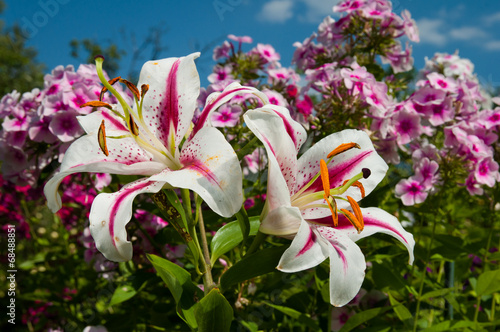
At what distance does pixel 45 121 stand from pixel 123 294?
31.0 inches

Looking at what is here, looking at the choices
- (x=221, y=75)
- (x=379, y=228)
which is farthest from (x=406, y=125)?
(x=379, y=228)

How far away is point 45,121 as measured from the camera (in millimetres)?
1741

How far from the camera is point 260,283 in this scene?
1.78 meters

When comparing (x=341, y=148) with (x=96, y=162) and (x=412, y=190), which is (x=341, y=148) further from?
(x=412, y=190)

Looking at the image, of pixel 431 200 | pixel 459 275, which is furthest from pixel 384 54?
pixel 459 275

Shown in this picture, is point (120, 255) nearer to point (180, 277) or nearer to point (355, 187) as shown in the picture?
point (180, 277)

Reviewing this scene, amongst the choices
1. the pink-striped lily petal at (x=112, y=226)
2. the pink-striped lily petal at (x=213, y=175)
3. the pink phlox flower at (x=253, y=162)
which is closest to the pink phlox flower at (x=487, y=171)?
the pink phlox flower at (x=253, y=162)

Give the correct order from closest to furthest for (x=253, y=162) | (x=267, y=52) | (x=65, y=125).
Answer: (x=65, y=125) < (x=253, y=162) < (x=267, y=52)

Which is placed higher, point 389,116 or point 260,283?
point 389,116

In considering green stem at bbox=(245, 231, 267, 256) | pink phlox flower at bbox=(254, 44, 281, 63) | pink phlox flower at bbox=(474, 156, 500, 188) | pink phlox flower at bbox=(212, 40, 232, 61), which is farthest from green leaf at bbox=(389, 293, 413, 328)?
pink phlox flower at bbox=(212, 40, 232, 61)

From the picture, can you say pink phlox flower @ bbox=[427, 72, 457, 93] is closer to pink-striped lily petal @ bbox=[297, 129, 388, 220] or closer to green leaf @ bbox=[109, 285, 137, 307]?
pink-striped lily petal @ bbox=[297, 129, 388, 220]

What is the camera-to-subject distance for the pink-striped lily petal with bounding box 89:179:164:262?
0.74 m

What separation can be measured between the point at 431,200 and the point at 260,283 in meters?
0.76

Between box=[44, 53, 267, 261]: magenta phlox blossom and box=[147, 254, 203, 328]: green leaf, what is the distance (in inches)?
4.0
